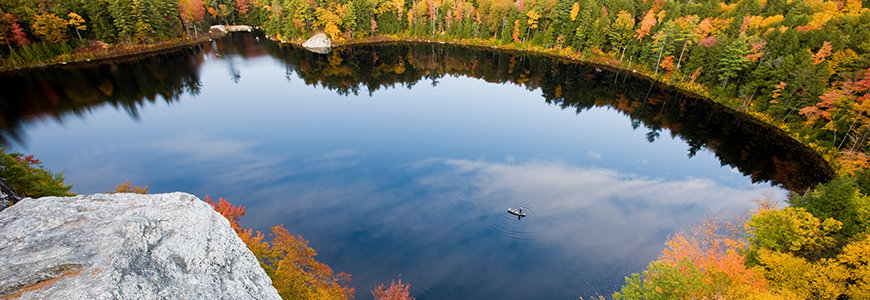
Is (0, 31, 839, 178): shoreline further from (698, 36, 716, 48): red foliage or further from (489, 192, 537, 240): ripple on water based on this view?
(489, 192, 537, 240): ripple on water

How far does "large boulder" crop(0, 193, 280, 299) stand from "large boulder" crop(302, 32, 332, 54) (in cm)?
9601

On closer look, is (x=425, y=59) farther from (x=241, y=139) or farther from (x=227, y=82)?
(x=241, y=139)

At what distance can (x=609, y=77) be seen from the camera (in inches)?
3162

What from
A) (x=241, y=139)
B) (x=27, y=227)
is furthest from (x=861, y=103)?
(x=241, y=139)

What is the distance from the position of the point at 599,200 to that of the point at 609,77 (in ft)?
176

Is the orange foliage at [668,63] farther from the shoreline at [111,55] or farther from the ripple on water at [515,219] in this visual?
the shoreline at [111,55]

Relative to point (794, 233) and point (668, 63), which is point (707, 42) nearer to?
point (668, 63)

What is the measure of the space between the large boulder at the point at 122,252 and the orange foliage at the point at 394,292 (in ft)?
45.5

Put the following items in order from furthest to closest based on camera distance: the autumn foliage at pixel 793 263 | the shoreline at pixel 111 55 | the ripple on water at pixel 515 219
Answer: the shoreline at pixel 111 55 < the ripple on water at pixel 515 219 < the autumn foliage at pixel 793 263

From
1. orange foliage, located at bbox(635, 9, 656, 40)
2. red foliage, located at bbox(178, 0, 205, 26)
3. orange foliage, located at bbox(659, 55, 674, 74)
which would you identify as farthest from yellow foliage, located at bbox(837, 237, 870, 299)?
red foliage, located at bbox(178, 0, 205, 26)

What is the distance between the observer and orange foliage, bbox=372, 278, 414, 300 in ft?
81.4

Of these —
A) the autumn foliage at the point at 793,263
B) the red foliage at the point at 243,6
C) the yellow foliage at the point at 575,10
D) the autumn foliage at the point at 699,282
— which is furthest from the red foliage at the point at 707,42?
the red foliage at the point at 243,6

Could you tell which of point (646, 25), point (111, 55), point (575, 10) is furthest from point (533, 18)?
point (111, 55)

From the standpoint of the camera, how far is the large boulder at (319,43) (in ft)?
329
